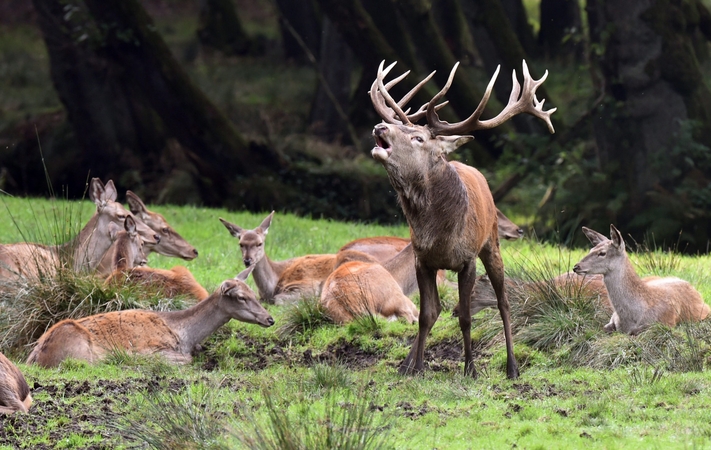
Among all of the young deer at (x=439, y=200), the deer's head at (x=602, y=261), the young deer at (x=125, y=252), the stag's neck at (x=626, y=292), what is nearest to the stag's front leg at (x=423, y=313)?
the young deer at (x=439, y=200)

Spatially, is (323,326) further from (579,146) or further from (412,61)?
(412,61)

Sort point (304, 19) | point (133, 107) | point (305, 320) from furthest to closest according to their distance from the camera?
1. point (304, 19)
2. point (133, 107)
3. point (305, 320)

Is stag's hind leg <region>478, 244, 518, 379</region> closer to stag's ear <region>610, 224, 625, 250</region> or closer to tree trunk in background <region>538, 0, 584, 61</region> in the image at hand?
stag's ear <region>610, 224, 625, 250</region>

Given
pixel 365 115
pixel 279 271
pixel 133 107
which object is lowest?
pixel 365 115

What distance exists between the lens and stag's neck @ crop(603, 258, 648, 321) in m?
8.80

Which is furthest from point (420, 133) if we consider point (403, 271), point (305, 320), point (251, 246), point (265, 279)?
point (265, 279)

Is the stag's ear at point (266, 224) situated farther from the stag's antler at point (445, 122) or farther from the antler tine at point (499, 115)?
the antler tine at point (499, 115)

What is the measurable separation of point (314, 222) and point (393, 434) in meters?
10.2

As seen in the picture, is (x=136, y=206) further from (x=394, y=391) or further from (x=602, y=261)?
(x=394, y=391)

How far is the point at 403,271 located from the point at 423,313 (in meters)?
3.10

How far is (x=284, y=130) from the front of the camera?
24.8 meters

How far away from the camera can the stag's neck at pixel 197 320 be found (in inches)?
375

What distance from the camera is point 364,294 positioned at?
10148 millimetres

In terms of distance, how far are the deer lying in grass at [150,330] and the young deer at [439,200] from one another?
2011 millimetres
